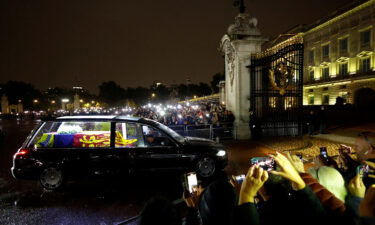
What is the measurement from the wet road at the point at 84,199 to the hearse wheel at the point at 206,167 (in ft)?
2.03

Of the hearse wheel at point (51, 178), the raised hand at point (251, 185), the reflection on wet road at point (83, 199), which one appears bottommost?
the reflection on wet road at point (83, 199)

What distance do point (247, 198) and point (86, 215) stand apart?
3684 millimetres

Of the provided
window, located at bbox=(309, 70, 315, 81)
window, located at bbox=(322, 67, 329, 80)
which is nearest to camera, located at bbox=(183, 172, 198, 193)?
window, located at bbox=(322, 67, 329, 80)

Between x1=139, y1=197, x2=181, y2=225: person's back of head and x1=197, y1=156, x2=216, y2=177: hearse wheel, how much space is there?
14.0 ft

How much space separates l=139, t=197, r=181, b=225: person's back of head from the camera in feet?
4.31

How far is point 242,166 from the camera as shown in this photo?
657cm

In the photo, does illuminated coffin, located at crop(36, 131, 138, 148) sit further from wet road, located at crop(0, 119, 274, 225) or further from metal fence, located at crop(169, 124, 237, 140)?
metal fence, located at crop(169, 124, 237, 140)

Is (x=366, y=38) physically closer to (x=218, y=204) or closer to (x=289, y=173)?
(x=289, y=173)

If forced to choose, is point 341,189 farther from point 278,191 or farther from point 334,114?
point 334,114

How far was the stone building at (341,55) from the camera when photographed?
3469 centimetres

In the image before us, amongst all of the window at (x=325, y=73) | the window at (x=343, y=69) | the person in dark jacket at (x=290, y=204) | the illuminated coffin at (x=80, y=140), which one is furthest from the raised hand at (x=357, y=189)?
the window at (x=325, y=73)

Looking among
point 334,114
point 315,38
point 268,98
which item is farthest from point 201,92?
point 268,98

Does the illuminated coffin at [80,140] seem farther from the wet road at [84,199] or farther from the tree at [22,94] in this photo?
the tree at [22,94]

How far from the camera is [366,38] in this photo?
3509 cm
